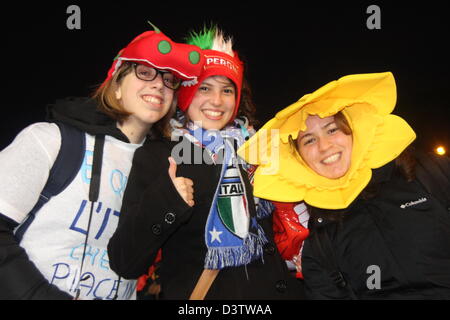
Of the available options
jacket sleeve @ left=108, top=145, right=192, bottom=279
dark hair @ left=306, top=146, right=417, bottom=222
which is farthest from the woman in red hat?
dark hair @ left=306, top=146, right=417, bottom=222

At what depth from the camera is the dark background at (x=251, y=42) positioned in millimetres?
4977

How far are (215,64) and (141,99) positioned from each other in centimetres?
55

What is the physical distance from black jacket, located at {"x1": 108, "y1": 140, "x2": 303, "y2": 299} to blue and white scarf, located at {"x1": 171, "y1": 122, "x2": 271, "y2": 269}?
5 cm

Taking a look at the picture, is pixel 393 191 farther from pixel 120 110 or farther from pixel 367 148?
pixel 120 110

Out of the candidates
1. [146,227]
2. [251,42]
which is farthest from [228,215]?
[251,42]

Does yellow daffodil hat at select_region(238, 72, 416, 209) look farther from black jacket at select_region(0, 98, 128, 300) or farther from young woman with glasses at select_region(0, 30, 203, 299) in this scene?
black jacket at select_region(0, 98, 128, 300)

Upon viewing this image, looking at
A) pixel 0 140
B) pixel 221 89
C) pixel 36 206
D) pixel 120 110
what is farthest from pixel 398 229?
pixel 0 140

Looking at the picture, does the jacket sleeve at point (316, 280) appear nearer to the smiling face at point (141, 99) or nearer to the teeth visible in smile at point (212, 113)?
the teeth visible in smile at point (212, 113)

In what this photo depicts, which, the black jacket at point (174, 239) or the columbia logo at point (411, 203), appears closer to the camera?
the black jacket at point (174, 239)

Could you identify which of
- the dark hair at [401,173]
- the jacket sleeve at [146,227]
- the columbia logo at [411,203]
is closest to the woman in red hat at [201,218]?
the jacket sleeve at [146,227]

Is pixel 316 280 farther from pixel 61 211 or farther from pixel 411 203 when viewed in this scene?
pixel 61 211

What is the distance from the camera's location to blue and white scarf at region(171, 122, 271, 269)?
1412 millimetres

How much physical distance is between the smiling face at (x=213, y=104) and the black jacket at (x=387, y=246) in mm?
773
